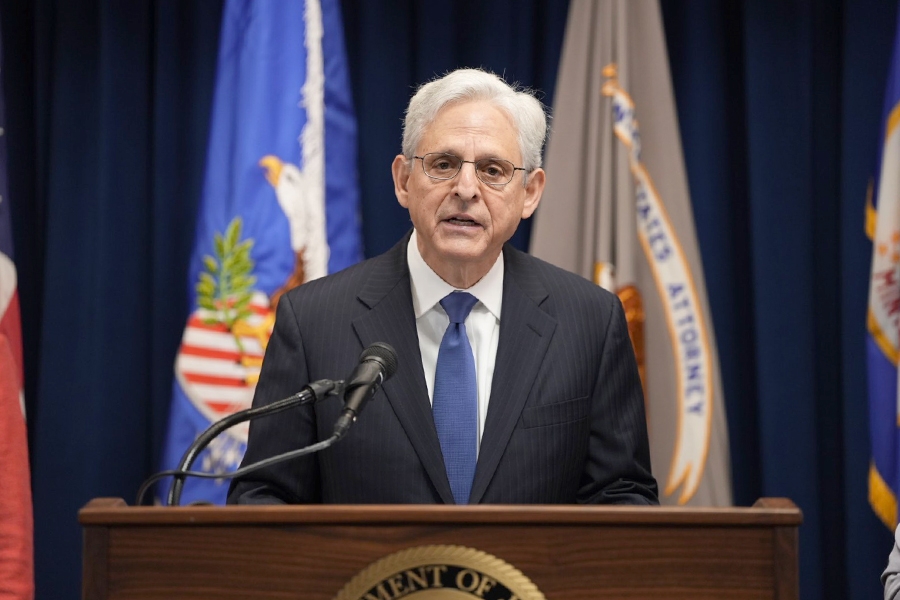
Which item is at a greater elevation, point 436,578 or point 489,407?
point 489,407

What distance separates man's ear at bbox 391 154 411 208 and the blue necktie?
32 cm

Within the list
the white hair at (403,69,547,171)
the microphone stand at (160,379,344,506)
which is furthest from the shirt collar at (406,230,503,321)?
the microphone stand at (160,379,344,506)

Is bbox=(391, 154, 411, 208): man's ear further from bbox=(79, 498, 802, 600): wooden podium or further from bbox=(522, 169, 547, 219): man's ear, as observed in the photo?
bbox=(79, 498, 802, 600): wooden podium

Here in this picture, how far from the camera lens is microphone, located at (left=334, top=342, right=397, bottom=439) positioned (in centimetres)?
148

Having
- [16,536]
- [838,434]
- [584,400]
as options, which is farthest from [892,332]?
[16,536]

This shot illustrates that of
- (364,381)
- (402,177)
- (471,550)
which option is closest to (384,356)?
(364,381)

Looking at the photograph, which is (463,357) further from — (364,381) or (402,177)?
(364,381)

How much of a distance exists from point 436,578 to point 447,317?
2.98 ft

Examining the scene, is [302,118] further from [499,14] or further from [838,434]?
[838,434]

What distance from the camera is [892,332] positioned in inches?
133

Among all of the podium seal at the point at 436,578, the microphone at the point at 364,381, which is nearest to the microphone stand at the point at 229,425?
the microphone at the point at 364,381

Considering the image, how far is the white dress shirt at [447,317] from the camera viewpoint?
7.04 feet

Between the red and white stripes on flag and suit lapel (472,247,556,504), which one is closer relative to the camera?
suit lapel (472,247,556,504)

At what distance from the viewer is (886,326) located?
3377mm
